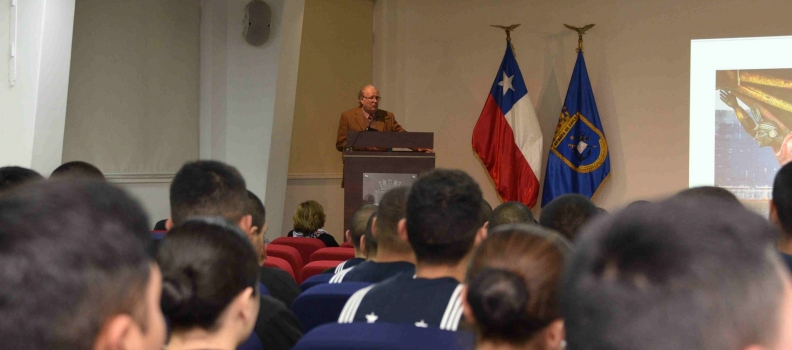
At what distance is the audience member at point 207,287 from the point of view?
1395 mm

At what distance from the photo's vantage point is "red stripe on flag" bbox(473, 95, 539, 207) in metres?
8.06

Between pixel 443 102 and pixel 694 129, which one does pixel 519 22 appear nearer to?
pixel 443 102

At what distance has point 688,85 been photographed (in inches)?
305

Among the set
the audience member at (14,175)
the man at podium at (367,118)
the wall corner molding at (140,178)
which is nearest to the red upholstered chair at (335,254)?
the audience member at (14,175)

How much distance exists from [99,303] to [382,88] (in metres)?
8.04

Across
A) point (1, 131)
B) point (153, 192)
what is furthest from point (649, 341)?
point (153, 192)

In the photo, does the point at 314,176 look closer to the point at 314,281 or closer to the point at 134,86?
the point at 134,86

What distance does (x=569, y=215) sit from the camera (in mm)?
2684

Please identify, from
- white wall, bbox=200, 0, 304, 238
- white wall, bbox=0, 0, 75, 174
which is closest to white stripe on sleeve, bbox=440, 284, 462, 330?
white wall, bbox=0, 0, 75, 174

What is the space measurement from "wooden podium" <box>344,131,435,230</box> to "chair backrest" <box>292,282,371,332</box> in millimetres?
3844

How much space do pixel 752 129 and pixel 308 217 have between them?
15.7 ft

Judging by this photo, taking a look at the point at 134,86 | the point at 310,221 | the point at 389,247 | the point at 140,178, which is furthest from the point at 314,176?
the point at 389,247

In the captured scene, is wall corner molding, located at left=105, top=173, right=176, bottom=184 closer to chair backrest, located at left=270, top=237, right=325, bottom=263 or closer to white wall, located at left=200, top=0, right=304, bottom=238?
white wall, located at left=200, top=0, right=304, bottom=238

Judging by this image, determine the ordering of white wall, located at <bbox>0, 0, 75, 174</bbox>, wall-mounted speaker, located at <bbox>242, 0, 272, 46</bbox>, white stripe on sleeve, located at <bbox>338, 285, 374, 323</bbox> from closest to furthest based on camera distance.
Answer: white stripe on sleeve, located at <bbox>338, 285, 374, 323</bbox> < white wall, located at <bbox>0, 0, 75, 174</bbox> < wall-mounted speaker, located at <bbox>242, 0, 272, 46</bbox>
